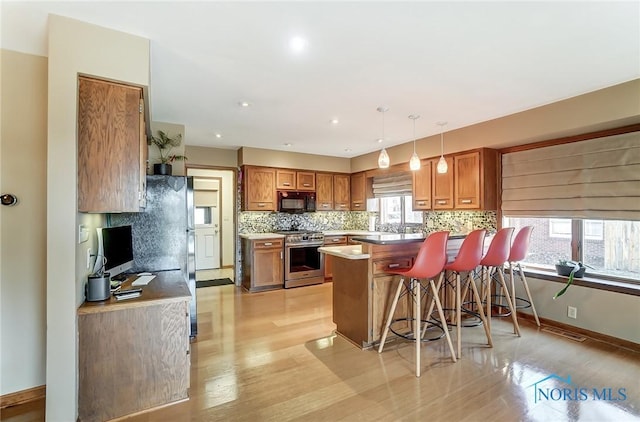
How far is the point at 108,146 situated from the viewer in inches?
75.7

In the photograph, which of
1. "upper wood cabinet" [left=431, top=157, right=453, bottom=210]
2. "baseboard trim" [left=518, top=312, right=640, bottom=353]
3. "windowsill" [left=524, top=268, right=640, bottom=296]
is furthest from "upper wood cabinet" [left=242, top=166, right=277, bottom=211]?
"baseboard trim" [left=518, top=312, right=640, bottom=353]

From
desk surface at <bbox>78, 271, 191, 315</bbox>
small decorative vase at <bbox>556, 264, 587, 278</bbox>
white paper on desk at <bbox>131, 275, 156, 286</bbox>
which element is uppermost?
white paper on desk at <bbox>131, 275, 156, 286</bbox>

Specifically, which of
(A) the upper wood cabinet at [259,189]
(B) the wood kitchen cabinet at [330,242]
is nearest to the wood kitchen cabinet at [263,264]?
(A) the upper wood cabinet at [259,189]

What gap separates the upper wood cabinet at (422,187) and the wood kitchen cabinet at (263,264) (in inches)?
93.9

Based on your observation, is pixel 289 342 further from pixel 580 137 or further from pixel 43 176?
pixel 580 137

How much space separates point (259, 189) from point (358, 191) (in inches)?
82.9

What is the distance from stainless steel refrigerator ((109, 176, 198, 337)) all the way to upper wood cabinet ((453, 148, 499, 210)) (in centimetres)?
350

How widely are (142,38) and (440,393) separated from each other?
3264mm

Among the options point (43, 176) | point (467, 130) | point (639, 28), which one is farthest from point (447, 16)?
point (43, 176)

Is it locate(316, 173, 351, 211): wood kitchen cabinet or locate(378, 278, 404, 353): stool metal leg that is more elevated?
locate(316, 173, 351, 211): wood kitchen cabinet

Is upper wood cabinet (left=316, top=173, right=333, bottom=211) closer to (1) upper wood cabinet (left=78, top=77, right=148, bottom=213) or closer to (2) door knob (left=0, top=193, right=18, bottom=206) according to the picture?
(1) upper wood cabinet (left=78, top=77, right=148, bottom=213)

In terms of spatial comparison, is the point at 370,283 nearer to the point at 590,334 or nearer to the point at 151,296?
the point at 151,296

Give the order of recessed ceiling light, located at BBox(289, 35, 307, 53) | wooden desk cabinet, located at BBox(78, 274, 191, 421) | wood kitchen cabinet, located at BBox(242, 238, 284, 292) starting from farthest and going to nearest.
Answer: wood kitchen cabinet, located at BBox(242, 238, 284, 292) < recessed ceiling light, located at BBox(289, 35, 307, 53) < wooden desk cabinet, located at BBox(78, 274, 191, 421)

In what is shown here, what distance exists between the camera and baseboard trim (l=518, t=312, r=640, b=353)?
2840mm
